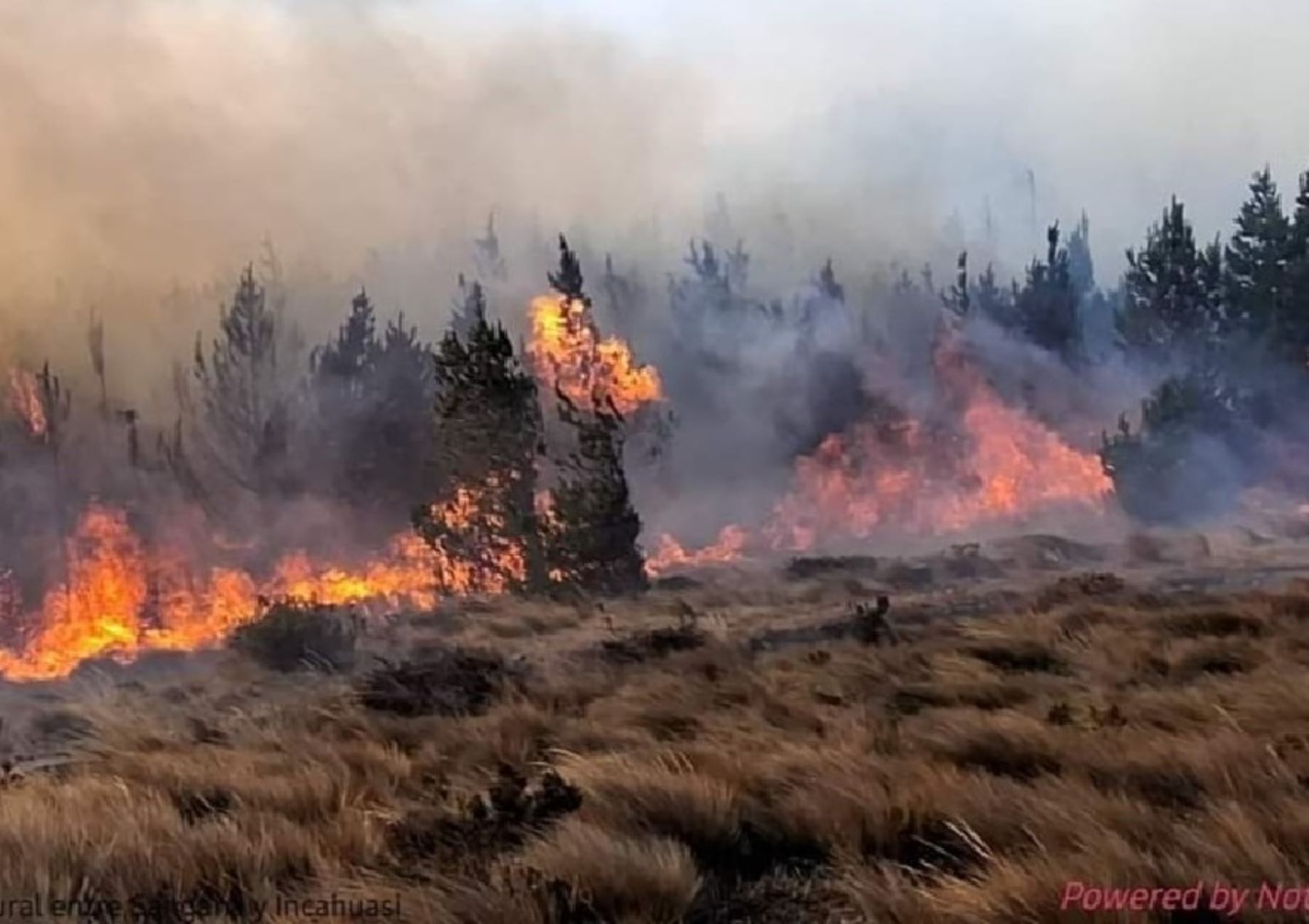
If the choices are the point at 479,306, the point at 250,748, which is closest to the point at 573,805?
the point at 250,748

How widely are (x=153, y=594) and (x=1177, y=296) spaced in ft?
77.8

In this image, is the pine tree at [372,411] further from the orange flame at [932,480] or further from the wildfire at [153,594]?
the orange flame at [932,480]

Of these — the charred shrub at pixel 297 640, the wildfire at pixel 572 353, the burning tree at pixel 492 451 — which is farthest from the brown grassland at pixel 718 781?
the wildfire at pixel 572 353

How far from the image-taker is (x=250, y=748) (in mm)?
6391

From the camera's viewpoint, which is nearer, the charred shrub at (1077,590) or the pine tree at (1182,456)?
the charred shrub at (1077,590)

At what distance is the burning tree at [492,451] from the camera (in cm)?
1788

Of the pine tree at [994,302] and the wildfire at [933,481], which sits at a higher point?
the pine tree at [994,302]

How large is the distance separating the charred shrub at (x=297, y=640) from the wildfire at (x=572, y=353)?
35.7 ft

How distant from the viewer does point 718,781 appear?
4.46 meters

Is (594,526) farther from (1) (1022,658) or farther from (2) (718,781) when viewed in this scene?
(2) (718,781)

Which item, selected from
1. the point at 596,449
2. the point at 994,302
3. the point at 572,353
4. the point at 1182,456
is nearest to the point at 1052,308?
the point at 994,302

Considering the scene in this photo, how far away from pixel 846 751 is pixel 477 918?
81.7 inches

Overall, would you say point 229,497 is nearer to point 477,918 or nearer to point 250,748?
point 250,748

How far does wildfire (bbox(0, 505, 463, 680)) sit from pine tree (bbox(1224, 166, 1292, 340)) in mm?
18956
